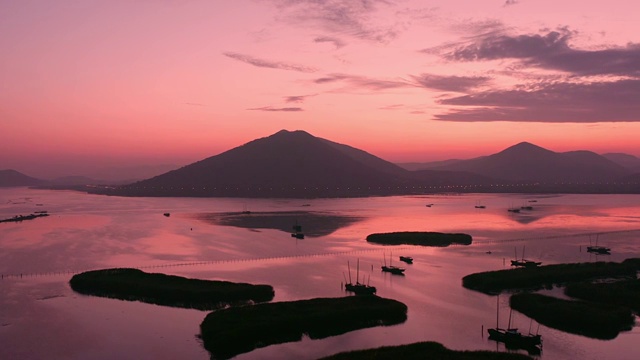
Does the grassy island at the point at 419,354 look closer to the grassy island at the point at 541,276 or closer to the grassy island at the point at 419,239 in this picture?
the grassy island at the point at 541,276

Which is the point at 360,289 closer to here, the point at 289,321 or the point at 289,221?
the point at 289,321

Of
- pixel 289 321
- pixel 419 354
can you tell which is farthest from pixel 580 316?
pixel 289 321

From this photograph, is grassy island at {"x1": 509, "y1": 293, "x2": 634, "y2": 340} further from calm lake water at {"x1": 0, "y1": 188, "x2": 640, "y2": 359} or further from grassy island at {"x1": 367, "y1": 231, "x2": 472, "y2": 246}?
grassy island at {"x1": 367, "y1": 231, "x2": 472, "y2": 246}

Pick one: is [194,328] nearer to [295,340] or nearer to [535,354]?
[295,340]

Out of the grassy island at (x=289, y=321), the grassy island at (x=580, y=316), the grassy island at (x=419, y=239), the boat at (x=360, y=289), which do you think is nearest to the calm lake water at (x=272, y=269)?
the grassy island at (x=289, y=321)

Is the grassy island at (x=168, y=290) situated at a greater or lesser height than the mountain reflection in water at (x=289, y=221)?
lesser

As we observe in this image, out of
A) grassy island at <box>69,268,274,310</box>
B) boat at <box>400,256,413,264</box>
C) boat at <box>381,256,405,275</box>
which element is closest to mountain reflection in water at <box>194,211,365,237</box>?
boat at <box>400,256,413,264</box>

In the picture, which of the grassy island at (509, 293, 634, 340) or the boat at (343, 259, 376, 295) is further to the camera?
the boat at (343, 259, 376, 295)
